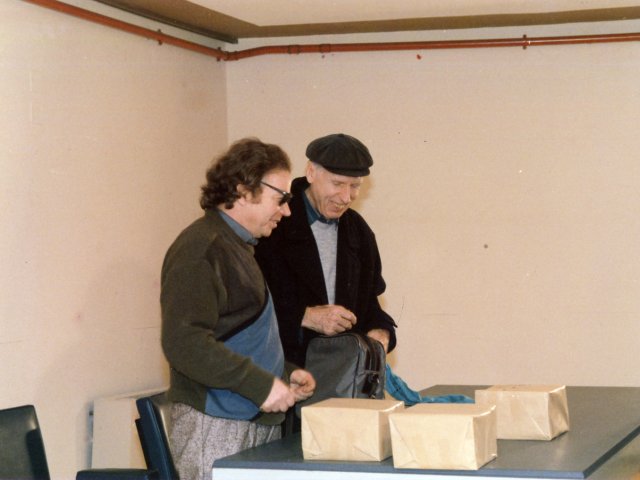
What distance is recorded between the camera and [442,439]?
6.89 feet

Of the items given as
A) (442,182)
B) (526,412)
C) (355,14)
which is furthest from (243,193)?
(442,182)

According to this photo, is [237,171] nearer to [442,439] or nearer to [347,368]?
[347,368]

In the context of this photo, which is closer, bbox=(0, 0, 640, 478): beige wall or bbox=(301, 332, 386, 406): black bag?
bbox=(301, 332, 386, 406): black bag

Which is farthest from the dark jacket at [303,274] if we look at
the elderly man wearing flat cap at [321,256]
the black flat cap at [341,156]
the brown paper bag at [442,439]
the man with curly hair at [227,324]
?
the brown paper bag at [442,439]

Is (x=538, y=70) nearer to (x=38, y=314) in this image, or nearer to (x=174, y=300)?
(x=38, y=314)

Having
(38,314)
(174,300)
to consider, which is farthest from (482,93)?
(174,300)

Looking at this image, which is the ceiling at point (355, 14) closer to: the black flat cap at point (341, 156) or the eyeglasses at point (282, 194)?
the black flat cap at point (341, 156)

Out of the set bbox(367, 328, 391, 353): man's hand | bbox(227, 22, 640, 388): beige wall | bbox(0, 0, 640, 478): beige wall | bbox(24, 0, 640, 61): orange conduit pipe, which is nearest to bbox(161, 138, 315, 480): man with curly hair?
bbox(367, 328, 391, 353): man's hand

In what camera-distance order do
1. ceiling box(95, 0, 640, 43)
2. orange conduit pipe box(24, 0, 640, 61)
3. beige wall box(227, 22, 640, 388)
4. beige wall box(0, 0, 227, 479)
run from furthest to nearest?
1. beige wall box(227, 22, 640, 388)
2. orange conduit pipe box(24, 0, 640, 61)
3. ceiling box(95, 0, 640, 43)
4. beige wall box(0, 0, 227, 479)

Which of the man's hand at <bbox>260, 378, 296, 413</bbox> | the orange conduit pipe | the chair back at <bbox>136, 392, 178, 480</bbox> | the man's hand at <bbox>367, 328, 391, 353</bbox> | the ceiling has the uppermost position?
the ceiling

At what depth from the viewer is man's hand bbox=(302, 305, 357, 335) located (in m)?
2.91

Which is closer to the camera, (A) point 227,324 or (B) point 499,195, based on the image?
(A) point 227,324

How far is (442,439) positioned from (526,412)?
451 mm

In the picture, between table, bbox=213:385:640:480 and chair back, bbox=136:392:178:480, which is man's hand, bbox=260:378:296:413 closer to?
table, bbox=213:385:640:480
